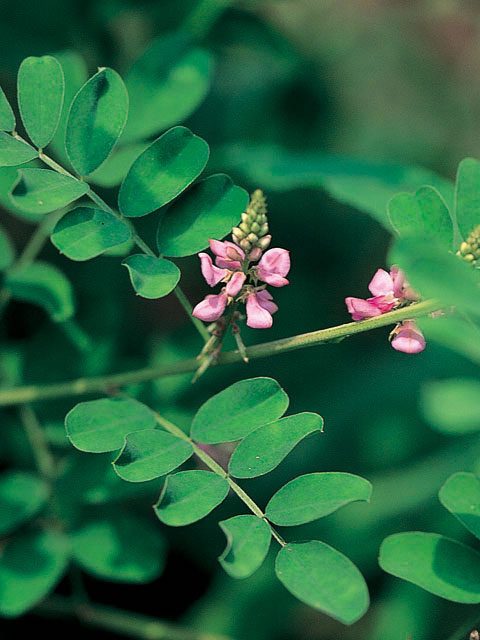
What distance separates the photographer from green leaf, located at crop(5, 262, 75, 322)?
1355 millimetres

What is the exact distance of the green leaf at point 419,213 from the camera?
1.07m

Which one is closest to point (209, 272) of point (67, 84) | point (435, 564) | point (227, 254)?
point (227, 254)

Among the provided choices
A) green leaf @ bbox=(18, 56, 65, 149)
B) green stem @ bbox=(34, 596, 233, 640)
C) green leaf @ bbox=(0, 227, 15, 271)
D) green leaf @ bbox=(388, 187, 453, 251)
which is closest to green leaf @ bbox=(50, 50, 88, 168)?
green leaf @ bbox=(0, 227, 15, 271)

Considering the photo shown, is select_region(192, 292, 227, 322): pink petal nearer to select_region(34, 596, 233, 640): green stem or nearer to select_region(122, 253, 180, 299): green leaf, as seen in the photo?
select_region(122, 253, 180, 299): green leaf

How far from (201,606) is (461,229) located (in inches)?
49.8

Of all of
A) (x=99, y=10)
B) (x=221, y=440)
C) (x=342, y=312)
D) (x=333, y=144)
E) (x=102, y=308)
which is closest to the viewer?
(x=221, y=440)

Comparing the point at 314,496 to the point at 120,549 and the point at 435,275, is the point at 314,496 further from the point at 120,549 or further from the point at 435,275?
the point at 120,549

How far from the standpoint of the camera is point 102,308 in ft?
5.32

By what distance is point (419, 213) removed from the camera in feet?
3.53

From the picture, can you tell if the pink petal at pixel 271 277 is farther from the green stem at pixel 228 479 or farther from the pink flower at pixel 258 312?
the green stem at pixel 228 479

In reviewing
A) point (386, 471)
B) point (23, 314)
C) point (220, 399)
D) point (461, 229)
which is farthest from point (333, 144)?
point (220, 399)

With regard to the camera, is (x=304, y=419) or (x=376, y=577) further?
(x=376, y=577)

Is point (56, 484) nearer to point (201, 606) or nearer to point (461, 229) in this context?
point (201, 606)

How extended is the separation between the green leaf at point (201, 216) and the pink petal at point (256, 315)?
0.46 feet
